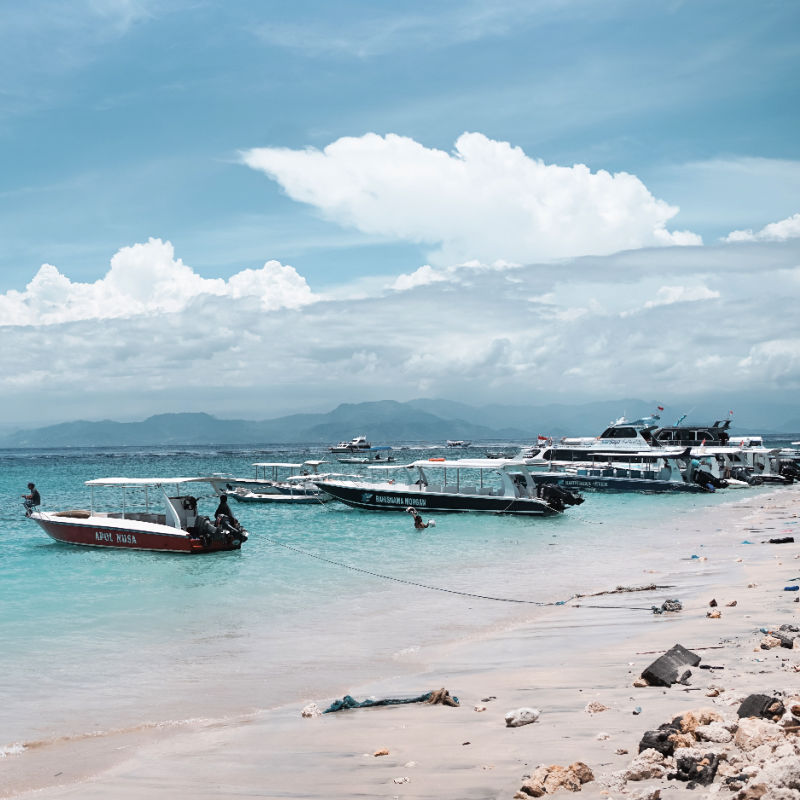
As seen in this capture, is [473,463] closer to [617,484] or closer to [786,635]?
[617,484]

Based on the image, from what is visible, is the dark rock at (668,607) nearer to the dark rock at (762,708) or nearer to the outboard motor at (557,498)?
the dark rock at (762,708)

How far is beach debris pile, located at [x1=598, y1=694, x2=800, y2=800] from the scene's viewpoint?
5062 mm

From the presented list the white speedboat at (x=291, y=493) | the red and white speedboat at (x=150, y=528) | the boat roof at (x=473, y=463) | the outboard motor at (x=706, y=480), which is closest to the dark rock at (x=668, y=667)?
the red and white speedboat at (x=150, y=528)

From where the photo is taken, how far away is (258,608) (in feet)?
56.3

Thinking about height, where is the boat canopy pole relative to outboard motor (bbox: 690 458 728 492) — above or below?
above

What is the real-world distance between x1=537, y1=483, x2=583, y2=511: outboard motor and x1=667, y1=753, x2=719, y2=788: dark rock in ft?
100

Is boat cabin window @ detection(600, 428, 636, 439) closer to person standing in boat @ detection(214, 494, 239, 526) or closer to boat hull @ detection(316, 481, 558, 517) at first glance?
boat hull @ detection(316, 481, 558, 517)

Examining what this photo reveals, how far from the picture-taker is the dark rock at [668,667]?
852 cm

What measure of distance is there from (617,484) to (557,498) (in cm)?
1486

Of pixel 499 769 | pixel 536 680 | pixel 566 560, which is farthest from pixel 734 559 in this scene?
pixel 499 769

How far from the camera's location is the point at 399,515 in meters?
37.7

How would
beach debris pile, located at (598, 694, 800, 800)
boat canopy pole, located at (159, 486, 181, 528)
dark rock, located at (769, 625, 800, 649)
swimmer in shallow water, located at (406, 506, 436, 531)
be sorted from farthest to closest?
swimmer in shallow water, located at (406, 506, 436, 531) < boat canopy pole, located at (159, 486, 181, 528) < dark rock, located at (769, 625, 800, 649) < beach debris pile, located at (598, 694, 800, 800)

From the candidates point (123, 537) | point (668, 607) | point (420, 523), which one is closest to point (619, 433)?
point (420, 523)

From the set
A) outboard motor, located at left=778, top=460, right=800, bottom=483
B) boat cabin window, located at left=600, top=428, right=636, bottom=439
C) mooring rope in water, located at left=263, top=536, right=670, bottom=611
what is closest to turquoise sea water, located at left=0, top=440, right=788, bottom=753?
mooring rope in water, located at left=263, top=536, right=670, bottom=611
